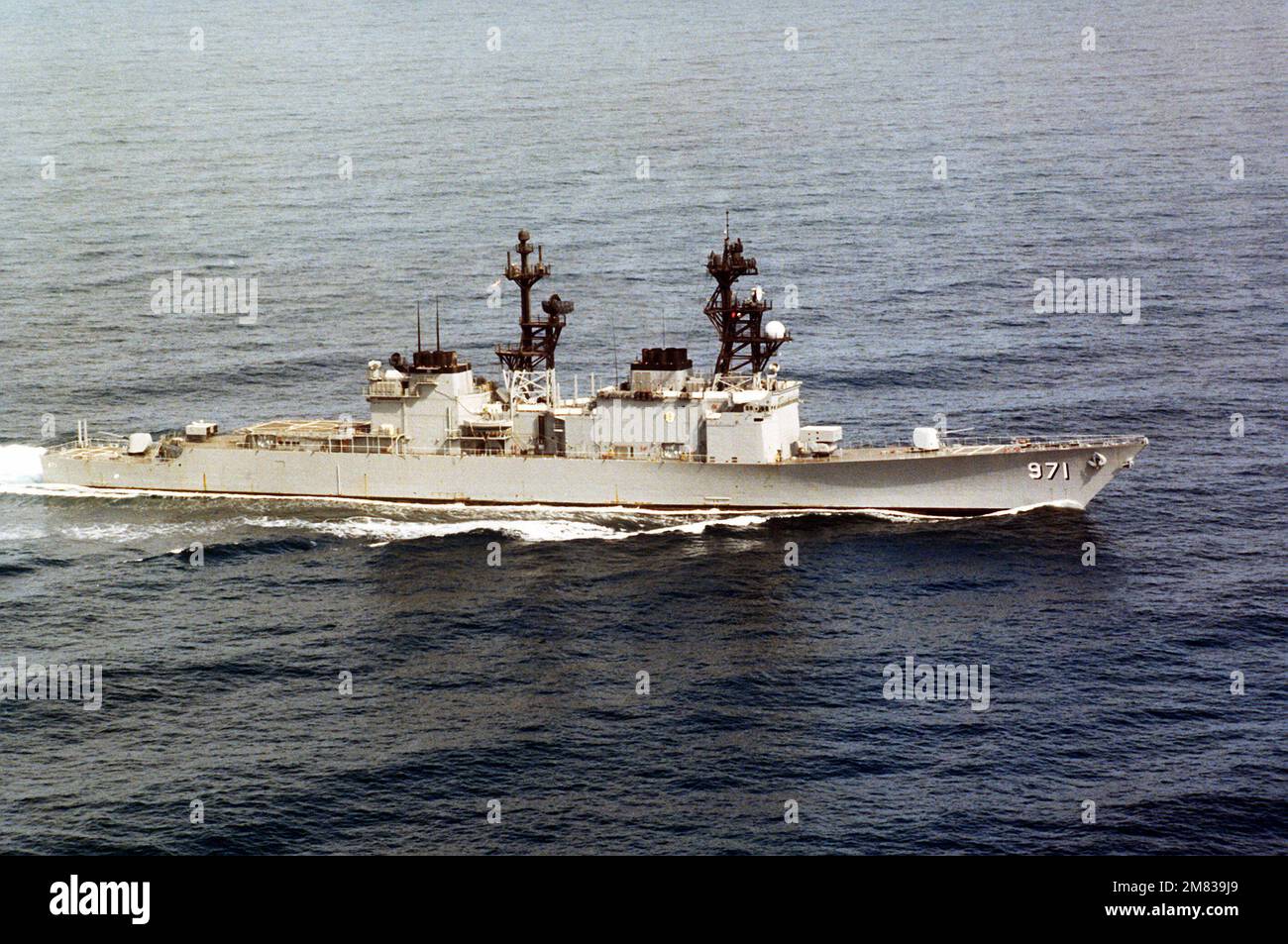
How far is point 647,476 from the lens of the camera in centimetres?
8606

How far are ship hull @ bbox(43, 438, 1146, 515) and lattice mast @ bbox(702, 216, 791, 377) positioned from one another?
20.4ft

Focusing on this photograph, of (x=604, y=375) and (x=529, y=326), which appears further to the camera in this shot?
(x=604, y=375)

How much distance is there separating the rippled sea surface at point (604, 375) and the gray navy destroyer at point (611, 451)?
2.15 m

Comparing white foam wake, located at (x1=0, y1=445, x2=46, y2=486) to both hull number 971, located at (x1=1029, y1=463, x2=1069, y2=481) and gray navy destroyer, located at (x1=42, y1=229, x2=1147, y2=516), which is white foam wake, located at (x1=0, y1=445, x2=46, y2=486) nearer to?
gray navy destroyer, located at (x1=42, y1=229, x2=1147, y2=516)

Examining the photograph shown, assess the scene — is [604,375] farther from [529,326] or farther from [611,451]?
[611,451]

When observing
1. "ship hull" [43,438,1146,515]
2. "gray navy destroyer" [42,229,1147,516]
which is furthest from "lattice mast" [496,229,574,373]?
"ship hull" [43,438,1146,515]

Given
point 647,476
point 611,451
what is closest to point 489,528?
point 611,451

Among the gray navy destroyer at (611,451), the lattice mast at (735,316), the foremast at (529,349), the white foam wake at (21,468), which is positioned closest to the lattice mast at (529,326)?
the foremast at (529,349)

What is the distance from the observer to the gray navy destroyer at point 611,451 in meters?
83.1

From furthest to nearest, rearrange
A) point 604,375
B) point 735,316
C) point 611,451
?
point 604,375 < point 735,316 < point 611,451

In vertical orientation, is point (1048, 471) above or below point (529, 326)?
below

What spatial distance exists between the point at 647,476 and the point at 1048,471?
19296mm

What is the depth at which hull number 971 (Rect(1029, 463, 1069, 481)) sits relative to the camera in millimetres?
81688

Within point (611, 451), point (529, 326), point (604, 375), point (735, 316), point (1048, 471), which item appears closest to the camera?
point (1048, 471)
